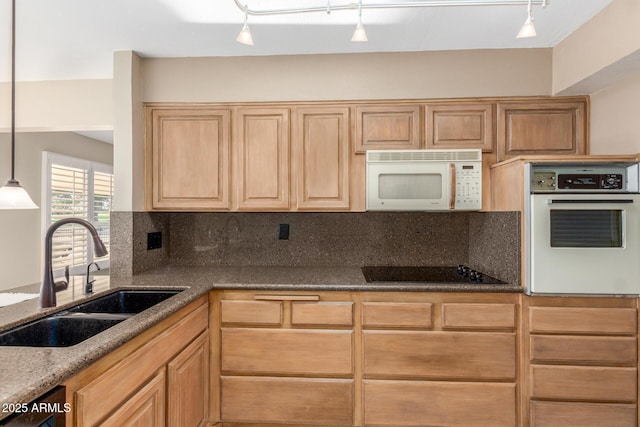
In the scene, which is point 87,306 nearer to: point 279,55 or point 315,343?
point 315,343

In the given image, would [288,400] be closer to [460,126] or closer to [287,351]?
[287,351]

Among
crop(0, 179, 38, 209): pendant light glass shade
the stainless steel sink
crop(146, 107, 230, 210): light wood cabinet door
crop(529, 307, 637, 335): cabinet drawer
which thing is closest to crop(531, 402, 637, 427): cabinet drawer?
crop(529, 307, 637, 335): cabinet drawer

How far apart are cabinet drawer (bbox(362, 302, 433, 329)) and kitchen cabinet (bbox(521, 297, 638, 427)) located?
1.84 ft

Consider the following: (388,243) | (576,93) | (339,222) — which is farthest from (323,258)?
(576,93)

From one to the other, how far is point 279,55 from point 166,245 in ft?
5.44

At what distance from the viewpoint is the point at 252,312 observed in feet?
7.09

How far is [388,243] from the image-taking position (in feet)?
9.14

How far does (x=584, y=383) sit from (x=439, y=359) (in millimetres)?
789

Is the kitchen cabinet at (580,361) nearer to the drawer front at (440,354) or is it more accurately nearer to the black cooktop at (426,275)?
the drawer front at (440,354)

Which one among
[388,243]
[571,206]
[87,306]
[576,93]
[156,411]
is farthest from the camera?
[388,243]

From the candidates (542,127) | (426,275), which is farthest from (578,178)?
(426,275)

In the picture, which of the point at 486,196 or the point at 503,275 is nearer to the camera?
the point at 503,275

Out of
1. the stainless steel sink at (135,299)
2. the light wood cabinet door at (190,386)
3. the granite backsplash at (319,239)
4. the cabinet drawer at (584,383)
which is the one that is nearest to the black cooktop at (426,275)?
the granite backsplash at (319,239)

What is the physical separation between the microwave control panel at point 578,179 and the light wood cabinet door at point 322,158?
1.14 meters
